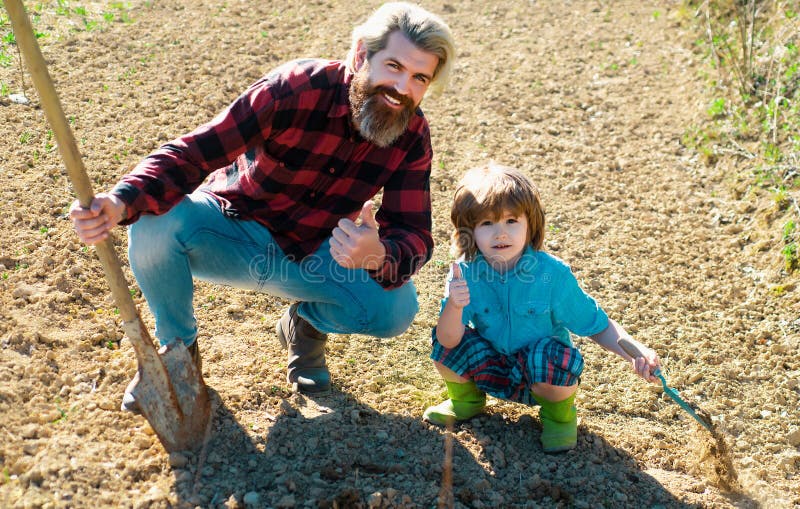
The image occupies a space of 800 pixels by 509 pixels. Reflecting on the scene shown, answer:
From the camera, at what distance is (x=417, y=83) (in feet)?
9.07

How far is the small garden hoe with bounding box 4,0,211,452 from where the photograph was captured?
2301 mm

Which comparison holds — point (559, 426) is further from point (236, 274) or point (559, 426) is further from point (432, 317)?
point (236, 274)

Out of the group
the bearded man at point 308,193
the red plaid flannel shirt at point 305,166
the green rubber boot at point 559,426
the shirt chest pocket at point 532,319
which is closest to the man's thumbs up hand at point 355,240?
A: the bearded man at point 308,193

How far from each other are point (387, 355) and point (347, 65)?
48.3 inches

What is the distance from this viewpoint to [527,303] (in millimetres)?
2758

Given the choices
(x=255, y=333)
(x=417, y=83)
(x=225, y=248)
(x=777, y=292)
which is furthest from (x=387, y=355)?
(x=777, y=292)

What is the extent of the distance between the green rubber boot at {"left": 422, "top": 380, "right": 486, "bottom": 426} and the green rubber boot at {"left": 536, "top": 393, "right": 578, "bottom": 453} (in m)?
0.24

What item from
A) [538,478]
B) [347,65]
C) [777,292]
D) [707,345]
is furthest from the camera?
[777,292]

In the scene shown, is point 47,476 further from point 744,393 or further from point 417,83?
point 744,393

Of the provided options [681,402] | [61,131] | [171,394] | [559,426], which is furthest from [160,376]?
[681,402]

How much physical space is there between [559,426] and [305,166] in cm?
126

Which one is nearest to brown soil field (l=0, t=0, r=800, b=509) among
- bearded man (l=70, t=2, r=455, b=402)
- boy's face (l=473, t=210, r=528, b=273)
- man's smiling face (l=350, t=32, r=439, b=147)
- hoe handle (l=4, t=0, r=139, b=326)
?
bearded man (l=70, t=2, r=455, b=402)

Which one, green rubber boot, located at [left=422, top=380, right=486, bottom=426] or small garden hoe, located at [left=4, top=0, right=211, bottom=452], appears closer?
small garden hoe, located at [left=4, top=0, right=211, bottom=452]

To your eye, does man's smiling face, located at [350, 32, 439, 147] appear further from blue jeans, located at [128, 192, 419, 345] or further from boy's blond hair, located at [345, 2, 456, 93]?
blue jeans, located at [128, 192, 419, 345]
